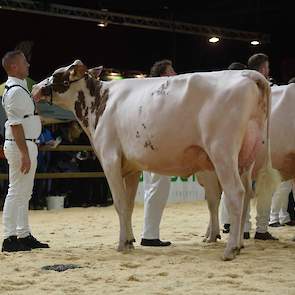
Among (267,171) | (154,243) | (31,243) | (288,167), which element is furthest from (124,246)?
(288,167)

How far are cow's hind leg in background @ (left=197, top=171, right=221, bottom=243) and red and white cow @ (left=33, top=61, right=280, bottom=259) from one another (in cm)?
78

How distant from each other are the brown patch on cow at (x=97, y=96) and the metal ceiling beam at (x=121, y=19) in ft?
26.0

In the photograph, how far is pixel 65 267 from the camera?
16.7 feet

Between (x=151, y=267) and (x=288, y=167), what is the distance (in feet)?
7.38

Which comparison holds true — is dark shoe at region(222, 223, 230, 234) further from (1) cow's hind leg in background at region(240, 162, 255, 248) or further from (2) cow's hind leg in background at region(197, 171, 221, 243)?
(1) cow's hind leg in background at region(240, 162, 255, 248)

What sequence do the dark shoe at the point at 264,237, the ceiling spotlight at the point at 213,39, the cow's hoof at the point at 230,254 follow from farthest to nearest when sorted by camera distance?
1. the ceiling spotlight at the point at 213,39
2. the dark shoe at the point at 264,237
3. the cow's hoof at the point at 230,254

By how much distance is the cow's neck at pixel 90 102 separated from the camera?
6.38m

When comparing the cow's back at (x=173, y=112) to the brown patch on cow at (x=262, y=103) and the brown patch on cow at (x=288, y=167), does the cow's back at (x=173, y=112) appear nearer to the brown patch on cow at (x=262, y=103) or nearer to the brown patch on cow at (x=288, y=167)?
the brown patch on cow at (x=262, y=103)

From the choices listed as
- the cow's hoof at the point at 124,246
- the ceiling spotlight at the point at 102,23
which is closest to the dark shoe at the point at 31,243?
the cow's hoof at the point at 124,246

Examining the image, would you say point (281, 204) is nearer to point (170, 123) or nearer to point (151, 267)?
point (170, 123)

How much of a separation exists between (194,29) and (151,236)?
1164cm

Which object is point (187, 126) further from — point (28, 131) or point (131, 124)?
point (28, 131)

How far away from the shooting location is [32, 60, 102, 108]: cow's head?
257 inches

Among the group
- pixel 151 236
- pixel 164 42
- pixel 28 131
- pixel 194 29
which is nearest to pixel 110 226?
pixel 151 236
